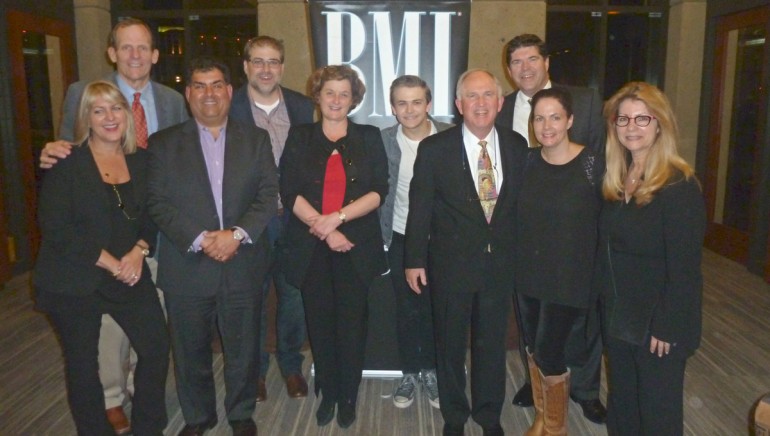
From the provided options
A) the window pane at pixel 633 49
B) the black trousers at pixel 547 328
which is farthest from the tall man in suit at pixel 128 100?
the window pane at pixel 633 49

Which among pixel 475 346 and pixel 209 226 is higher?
pixel 209 226

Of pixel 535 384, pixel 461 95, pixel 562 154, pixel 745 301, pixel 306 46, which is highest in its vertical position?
pixel 306 46

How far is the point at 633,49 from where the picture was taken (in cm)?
738

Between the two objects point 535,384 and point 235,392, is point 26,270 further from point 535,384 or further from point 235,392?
point 535,384

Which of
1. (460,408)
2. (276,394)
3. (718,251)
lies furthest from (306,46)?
(718,251)

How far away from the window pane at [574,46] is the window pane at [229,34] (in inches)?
145

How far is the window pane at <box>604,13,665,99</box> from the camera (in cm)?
718

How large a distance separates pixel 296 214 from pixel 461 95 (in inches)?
35.5

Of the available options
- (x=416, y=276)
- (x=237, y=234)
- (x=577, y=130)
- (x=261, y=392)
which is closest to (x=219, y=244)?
(x=237, y=234)

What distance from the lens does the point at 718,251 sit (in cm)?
645

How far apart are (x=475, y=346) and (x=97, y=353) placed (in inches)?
61.9

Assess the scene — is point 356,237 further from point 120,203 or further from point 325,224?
point 120,203

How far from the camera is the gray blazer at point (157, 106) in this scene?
2.77m

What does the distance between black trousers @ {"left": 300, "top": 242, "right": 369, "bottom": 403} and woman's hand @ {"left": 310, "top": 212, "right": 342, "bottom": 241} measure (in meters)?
0.10
